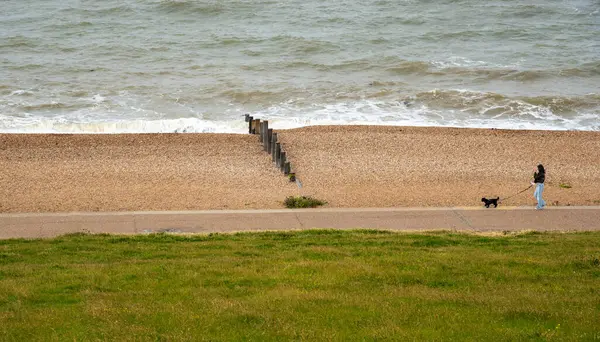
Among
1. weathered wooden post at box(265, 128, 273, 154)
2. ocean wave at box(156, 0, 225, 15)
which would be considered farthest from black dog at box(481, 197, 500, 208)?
ocean wave at box(156, 0, 225, 15)

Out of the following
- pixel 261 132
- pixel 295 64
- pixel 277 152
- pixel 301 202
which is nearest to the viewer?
pixel 301 202

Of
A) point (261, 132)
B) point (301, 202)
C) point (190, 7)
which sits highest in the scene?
point (190, 7)

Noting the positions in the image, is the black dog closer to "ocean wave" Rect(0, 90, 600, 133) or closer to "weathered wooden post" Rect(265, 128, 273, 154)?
"weathered wooden post" Rect(265, 128, 273, 154)

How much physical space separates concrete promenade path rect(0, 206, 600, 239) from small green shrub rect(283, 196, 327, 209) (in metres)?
0.45

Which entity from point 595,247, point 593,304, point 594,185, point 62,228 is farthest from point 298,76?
point 593,304

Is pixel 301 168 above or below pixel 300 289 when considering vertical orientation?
below

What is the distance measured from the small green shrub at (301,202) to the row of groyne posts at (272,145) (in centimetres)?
307

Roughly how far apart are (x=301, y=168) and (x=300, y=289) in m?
12.6

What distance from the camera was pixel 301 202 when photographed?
1827 centimetres

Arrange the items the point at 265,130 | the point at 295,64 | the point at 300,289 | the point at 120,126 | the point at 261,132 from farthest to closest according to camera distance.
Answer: the point at 295,64 < the point at 120,126 < the point at 261,132 < the point at 265,130 < the point at 300,289

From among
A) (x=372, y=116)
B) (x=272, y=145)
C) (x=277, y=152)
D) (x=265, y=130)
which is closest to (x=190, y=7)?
(x=372, y=116)

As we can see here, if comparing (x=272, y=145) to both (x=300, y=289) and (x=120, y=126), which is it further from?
(x=300, y=289)

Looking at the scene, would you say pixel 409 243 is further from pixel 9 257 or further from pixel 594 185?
pixel 594 185

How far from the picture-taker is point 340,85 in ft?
121
